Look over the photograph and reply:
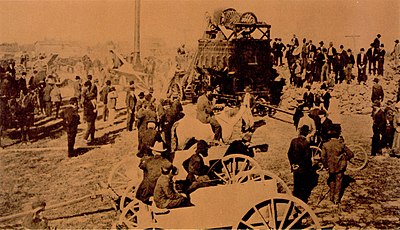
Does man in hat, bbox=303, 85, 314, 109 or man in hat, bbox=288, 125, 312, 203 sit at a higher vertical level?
man in hat, bbox=303, 85, 314, 109

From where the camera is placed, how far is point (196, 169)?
5129mm

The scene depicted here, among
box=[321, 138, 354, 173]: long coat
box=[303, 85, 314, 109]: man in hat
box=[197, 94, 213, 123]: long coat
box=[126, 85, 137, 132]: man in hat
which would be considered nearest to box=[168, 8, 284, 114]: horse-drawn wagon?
box=[197, 94, 213, 123]: long coat

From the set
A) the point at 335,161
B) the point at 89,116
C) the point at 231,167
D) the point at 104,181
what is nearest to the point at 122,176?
the point at 104,181

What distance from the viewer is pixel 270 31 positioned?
5.69 metres

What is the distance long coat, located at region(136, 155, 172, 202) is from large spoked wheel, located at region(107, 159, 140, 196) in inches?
8.2

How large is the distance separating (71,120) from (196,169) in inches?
66.1

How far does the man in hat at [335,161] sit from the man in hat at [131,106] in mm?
2373

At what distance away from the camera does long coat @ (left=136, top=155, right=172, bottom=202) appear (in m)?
4.95

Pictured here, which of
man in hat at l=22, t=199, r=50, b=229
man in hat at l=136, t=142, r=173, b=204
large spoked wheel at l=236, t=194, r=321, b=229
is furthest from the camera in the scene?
man in hat at l=22, t=199, r=50, b=229

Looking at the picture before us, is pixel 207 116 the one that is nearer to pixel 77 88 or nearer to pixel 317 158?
pixel 317 158

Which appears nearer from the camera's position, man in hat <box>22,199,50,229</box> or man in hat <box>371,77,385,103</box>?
man in hat <box>22,199,50,229</box>

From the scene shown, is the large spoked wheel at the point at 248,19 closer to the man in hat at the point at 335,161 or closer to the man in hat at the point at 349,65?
the man in hat at the point at 349,65

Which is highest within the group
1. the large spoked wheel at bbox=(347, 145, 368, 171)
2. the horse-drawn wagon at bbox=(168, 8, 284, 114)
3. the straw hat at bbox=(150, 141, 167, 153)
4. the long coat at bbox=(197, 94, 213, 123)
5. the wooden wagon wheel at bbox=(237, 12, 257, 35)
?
the wooden wagon wheel at bbox=(237, 12, 257, 35)

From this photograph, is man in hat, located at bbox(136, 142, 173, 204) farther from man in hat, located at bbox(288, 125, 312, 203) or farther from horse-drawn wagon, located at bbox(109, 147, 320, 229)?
man in hat, located at bbox(288, 125, 312, 203)
